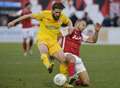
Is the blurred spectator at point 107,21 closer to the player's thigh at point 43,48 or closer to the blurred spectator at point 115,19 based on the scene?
the blurred spectator at point 115,19

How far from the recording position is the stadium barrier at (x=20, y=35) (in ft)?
109

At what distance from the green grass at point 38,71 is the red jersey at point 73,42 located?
0.95 m

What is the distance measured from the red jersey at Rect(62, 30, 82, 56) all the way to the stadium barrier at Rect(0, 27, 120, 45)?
19285 mm

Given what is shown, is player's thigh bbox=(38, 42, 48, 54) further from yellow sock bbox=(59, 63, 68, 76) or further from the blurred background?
the blurred background

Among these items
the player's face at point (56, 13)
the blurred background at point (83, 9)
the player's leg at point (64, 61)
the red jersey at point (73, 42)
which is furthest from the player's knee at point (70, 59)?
the blurred background at point (83, 9)

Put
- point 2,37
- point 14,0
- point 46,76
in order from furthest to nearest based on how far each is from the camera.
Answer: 1. point 14,0
2. point 2,37
3. point 46,76

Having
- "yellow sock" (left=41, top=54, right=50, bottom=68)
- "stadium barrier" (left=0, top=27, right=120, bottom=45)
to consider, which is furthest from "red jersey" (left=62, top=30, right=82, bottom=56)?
"stadium barrier" (left=0, top=27, right=120, bottom=45)

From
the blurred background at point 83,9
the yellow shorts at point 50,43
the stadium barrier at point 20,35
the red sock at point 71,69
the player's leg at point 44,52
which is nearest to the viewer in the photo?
the player's leg at point 44,52

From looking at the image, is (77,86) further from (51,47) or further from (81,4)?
(81,4)

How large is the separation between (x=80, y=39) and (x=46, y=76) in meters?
2.23

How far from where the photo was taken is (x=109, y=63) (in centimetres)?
2058

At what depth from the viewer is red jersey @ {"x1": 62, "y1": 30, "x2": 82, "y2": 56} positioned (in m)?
14.0

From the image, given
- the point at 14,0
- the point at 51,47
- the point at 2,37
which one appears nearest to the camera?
the point at 51,47

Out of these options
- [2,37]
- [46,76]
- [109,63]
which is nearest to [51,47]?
[46,76]
